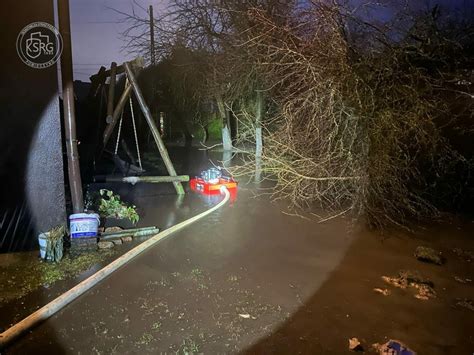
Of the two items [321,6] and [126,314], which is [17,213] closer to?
[126,314]

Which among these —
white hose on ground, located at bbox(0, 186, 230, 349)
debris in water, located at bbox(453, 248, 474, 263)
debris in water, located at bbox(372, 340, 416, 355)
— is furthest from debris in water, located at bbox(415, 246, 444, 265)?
white hose on ground, located at bbox(0, 186, 230, 349)

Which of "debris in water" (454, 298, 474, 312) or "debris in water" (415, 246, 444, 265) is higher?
"debris in water" (415, 246, 444, 265)

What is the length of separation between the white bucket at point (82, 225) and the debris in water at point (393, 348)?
3.67 m

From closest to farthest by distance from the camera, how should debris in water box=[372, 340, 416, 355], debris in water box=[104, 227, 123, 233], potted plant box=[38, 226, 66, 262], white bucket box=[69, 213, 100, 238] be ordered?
debris in water box=[372, 340, 416, 355] < potted plant box=[38, 226, 66, 262] < white bucket box=[69, 213, 100, 238] < debris in water box=[104, 227, 123, 233]

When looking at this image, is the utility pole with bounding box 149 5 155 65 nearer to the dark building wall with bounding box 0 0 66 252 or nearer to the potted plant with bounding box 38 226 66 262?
the dark building wall with bounding box 0 0 66 252

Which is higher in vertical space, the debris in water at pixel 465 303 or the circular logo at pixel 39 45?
the circular logo at pixel 39 45

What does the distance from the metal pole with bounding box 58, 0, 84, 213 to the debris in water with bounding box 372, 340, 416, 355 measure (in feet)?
13.8

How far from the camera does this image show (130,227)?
6254 millimetres

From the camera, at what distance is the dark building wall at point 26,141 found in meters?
4.80

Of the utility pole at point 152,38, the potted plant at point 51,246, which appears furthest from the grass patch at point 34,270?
the utility pole at point 152,38

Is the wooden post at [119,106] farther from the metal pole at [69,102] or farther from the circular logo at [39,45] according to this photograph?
the circular logo at [39,45]

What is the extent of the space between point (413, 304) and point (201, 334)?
83.1 inches

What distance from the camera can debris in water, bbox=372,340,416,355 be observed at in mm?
3027

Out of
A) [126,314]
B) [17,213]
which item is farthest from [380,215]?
[17,213]
